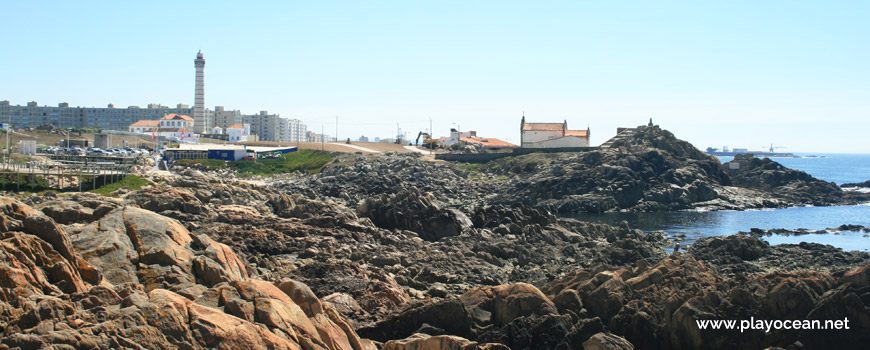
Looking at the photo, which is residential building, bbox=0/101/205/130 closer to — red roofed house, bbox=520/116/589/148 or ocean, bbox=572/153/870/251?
red roofed house, bbox=520/116/589/148

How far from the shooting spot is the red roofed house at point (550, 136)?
101m

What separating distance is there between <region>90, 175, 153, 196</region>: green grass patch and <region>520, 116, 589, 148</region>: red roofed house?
5991 cm

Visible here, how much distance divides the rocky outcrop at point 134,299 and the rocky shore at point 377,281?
0.13ft

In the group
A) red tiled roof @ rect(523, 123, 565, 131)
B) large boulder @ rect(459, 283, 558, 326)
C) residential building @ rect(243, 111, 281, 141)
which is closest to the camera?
large boulder @ rect(459, 283, 558, 326)

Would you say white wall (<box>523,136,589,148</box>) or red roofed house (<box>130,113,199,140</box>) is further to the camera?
red roofed house (<box>130,113,199,140</box>)

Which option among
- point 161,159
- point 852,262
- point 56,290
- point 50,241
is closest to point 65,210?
point 50,241

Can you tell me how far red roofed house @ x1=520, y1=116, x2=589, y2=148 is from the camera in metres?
101

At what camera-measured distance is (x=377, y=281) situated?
2622 cm

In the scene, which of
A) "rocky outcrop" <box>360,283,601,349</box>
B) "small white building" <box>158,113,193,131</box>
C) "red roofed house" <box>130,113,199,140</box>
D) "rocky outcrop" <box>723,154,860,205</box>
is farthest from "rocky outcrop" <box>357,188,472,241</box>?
"small white building" <box>158,113,193,131</box>

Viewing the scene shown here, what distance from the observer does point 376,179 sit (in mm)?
72312

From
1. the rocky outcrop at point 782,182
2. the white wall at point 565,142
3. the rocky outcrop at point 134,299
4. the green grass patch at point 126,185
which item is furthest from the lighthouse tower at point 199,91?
the rocky outcrop at point 134,299

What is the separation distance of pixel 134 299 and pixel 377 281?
12.8 m

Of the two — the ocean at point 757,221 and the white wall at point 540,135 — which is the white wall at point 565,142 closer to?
the white wall at point 540,135

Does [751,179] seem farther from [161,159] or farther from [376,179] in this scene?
[161,159]
